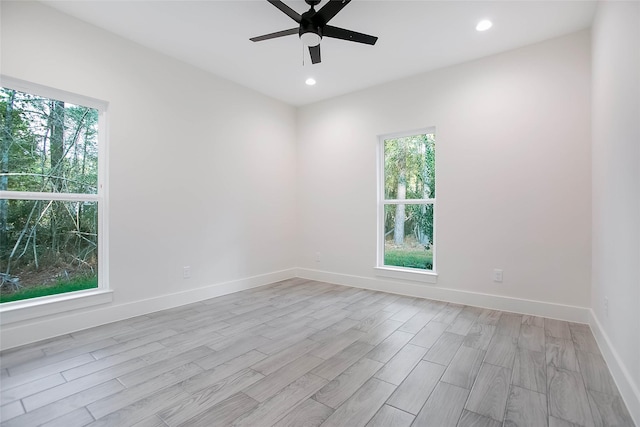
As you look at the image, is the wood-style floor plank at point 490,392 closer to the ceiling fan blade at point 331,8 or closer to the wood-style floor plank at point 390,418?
the wood-style floor plank at point 390,418

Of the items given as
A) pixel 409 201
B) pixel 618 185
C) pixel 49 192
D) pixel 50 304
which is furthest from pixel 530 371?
pixel 49 192

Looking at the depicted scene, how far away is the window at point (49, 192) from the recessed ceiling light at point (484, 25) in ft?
11.8

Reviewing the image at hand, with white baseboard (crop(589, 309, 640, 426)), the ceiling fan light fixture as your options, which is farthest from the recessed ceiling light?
white baseboard (crop(589, 309, 640, 426))

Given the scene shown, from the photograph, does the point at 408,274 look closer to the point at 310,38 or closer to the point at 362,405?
the point at 362,405

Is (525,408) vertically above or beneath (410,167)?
beneath

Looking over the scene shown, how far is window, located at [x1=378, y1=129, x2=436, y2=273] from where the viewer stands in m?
3.83

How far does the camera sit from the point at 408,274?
3850 millimetres

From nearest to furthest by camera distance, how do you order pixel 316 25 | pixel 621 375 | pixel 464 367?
1. pixel 621 375
2. pixel 464 367
3. pixel 316 25

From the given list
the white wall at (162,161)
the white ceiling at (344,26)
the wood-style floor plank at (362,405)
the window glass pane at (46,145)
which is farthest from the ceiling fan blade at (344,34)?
the wood-style floor plank at (362,405)

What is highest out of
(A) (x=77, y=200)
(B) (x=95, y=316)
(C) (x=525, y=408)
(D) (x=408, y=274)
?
(A) (x=77, y=200)

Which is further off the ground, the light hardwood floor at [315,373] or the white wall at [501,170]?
the white wall at [501,170]

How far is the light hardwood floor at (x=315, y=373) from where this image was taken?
1.55 m

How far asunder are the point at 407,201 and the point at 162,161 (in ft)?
9.77

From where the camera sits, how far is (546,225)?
9.88 feet
